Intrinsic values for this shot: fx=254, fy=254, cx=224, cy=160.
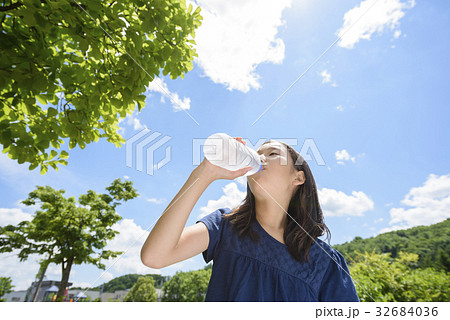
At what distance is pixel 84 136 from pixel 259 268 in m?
1.33

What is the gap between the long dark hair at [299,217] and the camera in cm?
120

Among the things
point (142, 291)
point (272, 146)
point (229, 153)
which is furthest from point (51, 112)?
point (142, 291)

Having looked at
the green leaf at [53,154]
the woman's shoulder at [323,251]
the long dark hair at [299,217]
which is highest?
the green leaf at [53,154]

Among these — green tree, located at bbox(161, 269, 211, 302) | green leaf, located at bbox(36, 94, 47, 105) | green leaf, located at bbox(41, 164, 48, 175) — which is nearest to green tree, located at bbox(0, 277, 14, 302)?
green tree, located at bbox(161, 269, 211, 302)

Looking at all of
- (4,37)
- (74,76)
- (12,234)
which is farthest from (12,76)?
(12,234)

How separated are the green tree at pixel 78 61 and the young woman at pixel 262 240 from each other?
0.83 metres

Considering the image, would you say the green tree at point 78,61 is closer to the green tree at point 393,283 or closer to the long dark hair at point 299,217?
the long dark hair at point 299,217

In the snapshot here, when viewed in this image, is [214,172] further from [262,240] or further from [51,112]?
[51,112]

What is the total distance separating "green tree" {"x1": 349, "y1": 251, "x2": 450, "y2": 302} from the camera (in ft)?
8.58

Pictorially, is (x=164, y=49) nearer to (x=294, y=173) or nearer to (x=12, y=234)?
(x=294, y=173)

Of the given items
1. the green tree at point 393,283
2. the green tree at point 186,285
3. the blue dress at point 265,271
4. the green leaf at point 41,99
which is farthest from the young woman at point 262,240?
the green tree at point 186,285

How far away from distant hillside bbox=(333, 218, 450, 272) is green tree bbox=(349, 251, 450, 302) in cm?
52

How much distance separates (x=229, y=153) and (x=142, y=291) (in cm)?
971

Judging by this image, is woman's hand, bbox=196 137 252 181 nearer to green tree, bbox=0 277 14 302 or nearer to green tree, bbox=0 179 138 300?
green tree, bbox=0 179 138 300
